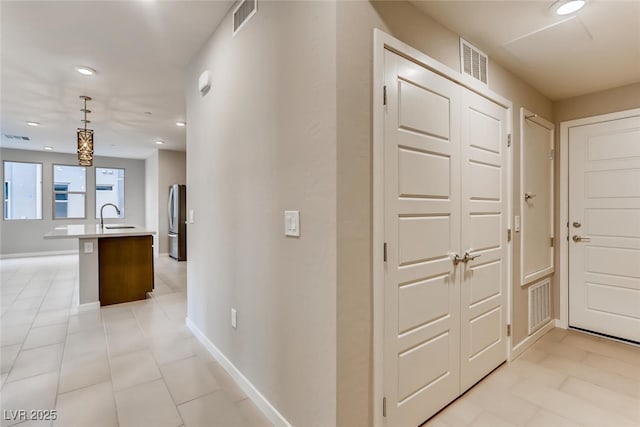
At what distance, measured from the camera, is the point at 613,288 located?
3016 millimetres

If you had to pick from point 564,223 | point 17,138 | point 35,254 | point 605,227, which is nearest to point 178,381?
point 564,223

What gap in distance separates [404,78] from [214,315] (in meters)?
2.26

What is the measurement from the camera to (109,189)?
8.53 m

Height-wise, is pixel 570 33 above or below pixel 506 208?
above

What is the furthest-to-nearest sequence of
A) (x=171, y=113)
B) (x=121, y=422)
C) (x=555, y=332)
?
(x=171, y=113), (x=555, y=332), (x=121, y=422)

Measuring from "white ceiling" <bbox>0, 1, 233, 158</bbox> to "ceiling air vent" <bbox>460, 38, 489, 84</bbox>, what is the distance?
1.67 meters

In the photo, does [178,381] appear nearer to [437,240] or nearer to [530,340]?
[437,240]

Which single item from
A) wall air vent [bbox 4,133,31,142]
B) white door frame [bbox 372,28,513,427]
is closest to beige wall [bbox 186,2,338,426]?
white door frame [bbox 372,28,513,427]

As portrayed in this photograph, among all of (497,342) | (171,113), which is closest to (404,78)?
(497,342)

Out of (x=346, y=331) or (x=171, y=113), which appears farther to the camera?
(x=171, y=113)

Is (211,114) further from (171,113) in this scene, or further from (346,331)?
(171,113)

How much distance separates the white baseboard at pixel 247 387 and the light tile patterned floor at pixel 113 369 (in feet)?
0.13

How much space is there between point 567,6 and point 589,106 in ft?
6.06

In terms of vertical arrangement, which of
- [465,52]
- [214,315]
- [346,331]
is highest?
[465,52]
